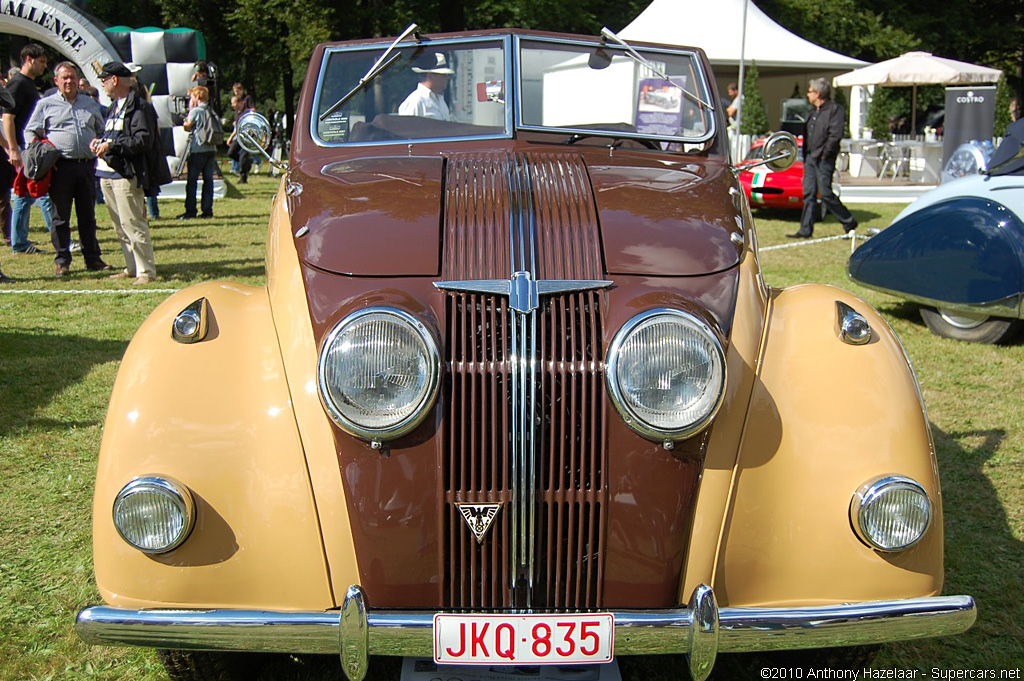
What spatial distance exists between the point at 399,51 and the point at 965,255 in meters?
4.26

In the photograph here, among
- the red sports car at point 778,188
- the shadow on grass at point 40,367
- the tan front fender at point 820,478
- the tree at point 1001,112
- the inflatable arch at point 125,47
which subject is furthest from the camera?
the tree at point 1001,112

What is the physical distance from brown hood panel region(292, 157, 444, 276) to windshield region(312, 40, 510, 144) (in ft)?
1.93

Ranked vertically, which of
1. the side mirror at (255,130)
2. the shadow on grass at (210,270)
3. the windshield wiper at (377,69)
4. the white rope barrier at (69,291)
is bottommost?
the shadow on grass at (210,270)

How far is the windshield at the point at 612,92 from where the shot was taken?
12.2 ft

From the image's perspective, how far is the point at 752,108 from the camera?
2245cm

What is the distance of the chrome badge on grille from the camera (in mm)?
2322

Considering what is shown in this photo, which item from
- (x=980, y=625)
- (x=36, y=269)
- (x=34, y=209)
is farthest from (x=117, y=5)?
(x=980, y=625)

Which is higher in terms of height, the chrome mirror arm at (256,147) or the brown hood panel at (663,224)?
the chrome mirror arm at (256,147)

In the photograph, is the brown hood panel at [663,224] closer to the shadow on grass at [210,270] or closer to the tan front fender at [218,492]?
the tan front fender at [218,492]

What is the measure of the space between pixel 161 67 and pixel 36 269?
32.7 ft

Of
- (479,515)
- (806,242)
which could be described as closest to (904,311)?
(806,242)

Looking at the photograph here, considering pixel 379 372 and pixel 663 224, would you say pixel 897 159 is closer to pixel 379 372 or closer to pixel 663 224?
pixel 663 224

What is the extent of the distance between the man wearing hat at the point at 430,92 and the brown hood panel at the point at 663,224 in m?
0.94

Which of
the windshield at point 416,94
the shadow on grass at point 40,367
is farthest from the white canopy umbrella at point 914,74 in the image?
the windshield at point 416,94
